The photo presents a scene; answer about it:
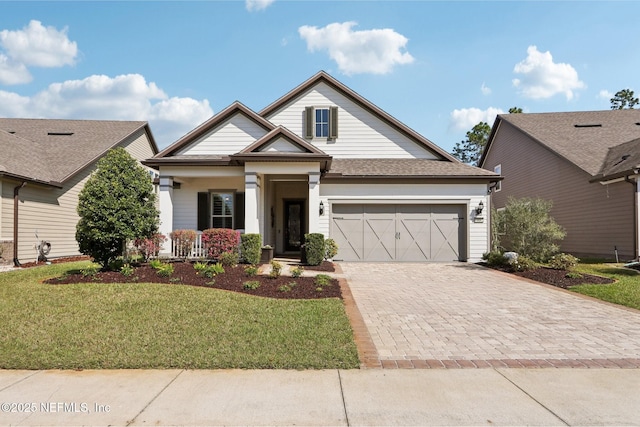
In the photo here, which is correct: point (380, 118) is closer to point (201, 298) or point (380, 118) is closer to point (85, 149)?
point (201, 298)

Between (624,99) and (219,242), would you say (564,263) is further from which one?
(624,99)

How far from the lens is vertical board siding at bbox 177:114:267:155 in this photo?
601 inches

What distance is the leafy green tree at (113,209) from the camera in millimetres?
9336

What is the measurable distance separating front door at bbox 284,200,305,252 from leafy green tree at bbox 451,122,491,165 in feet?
105

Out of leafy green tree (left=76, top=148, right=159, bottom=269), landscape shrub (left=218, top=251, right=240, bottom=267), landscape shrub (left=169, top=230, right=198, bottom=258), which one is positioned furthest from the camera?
landscape shrub (left=169, top=230, right=198, bottom=258)

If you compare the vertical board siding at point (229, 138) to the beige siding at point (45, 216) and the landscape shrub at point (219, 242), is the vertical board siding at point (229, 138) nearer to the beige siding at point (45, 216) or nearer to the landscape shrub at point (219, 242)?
the landscape shrub at point (219, 242)

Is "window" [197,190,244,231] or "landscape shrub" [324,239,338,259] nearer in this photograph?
"landscape shrub" [324,239,338,259]

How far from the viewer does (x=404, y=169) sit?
1602 cm

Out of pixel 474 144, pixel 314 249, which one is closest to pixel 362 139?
pixel 314 249

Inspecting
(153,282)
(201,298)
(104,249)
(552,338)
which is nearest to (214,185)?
(104,249)

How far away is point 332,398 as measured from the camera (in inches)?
153

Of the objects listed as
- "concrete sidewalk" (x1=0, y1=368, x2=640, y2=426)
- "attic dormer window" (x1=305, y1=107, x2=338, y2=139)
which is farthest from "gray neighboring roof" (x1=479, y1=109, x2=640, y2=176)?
"concrete sidewalk" (x1=0, y1=368, x2=640, y2=426)

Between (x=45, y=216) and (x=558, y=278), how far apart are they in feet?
59.7

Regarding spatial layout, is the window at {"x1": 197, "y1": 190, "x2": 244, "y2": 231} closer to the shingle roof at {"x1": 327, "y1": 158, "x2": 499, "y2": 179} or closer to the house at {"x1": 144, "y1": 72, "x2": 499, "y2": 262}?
the house at {"x1": 144, "y1": 72, "x2": 499, "y2": 262}
